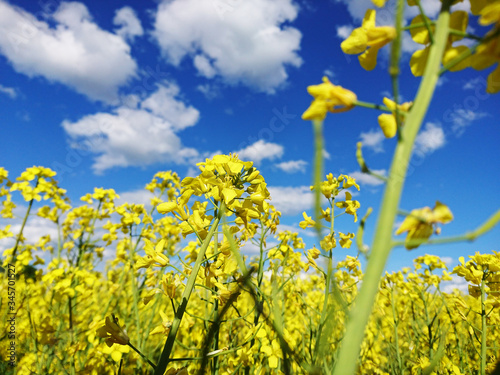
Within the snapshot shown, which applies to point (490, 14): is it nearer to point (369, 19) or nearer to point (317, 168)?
point (369, 19)

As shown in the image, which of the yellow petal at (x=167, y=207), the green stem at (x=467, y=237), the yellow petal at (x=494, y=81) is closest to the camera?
the green stem at (x=467, y=237)

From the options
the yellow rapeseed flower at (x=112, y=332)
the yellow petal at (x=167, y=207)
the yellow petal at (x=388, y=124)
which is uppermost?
the yellow petal at (x=388, y=124)

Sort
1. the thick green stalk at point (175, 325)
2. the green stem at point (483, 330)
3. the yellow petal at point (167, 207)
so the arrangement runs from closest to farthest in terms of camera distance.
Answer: the thick green stalk at point (175, 325), the yellow petal at point (167, 207), the green stem at point (483, 330)

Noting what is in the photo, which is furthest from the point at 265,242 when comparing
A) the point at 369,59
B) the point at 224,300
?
the point at 369,59

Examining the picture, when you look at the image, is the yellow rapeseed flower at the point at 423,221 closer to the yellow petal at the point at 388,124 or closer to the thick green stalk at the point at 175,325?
the yellow petal at the point at 388,124

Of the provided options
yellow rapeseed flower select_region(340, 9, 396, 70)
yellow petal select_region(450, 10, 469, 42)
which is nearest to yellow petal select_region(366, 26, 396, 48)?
yellow rapeseed flower select_region(340, 9, 396, 70)

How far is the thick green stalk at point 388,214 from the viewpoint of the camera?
1.19 ft

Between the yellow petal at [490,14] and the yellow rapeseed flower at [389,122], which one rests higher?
the yellow petal at [490,14]

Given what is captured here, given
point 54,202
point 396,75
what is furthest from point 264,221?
point 54,202

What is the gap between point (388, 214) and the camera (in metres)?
0.42

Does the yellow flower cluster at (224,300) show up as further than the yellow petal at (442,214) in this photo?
Yes

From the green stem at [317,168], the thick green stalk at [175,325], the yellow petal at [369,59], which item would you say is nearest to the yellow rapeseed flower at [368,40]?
the yellow petal at [369,59]

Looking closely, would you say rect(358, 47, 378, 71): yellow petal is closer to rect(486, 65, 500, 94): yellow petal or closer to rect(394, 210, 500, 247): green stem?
rect(486, 65, 500, 94): yellow petal

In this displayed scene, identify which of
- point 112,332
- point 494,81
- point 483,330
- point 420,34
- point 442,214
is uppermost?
point 420,34
